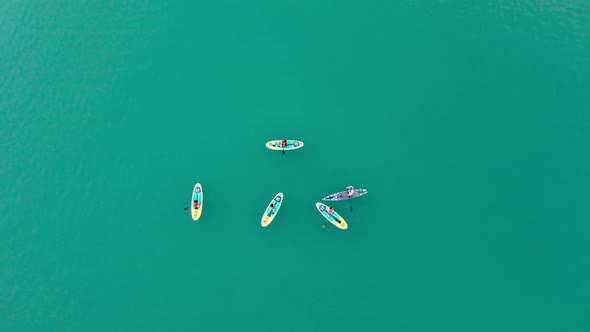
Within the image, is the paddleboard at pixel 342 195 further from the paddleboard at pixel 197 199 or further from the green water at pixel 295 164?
the paddleboard at pixel 197 199

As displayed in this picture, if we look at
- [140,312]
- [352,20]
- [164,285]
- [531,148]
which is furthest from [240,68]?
[531,148]

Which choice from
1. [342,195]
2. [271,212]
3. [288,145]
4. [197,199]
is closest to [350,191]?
[342,195]

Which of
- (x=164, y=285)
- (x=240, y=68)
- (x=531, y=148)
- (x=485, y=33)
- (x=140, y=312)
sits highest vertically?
(x=485, y=33)

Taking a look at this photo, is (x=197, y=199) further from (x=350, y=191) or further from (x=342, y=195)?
(x=350, y=191)

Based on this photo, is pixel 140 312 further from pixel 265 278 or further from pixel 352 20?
pixel 352 20

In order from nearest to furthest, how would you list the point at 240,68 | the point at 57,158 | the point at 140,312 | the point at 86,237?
the point at 140,312 → the point at 86,237 → the point at 57,158 → the point at 240,68

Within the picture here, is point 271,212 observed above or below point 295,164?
below
